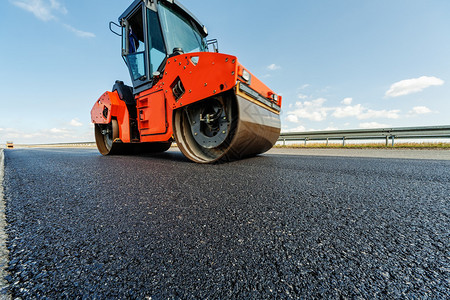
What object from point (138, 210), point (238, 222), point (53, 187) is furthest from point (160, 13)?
point (238, 222)

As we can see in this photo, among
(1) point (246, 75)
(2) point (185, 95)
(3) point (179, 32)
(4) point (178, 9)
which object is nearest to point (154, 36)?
(3) point (179, 32)

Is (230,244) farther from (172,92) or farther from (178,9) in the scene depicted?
(178,9)

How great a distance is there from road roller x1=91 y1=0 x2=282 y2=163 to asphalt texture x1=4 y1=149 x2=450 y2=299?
1485 mm

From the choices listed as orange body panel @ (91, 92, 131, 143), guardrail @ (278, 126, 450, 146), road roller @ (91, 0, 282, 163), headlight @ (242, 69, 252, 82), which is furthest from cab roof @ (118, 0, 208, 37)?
guardrail @ (278, 126, 450, 146)

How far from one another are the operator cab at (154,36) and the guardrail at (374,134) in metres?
5.91

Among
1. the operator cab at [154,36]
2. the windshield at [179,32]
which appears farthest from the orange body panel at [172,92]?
the windshield at [179,32]

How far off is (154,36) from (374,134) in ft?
25.8

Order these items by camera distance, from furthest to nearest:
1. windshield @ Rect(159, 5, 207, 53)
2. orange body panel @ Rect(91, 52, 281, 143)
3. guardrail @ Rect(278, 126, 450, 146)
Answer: guardrail @ Rect(278, 126, 450, 146) < windshield @ Rect(159, 5, 207, 53) < orange body panel @ Rect(91, 52, 281, 143)

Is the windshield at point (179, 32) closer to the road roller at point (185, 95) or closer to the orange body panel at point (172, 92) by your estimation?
the road roller at point (185, 95)

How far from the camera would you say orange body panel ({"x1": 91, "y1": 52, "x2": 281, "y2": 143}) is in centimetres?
233

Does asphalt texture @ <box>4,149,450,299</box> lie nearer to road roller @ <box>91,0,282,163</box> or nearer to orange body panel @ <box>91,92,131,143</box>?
road roller @ <box>91,0,282,163</box>

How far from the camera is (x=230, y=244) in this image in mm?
677

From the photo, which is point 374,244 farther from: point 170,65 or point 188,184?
point 170,65

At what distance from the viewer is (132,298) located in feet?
1.51
